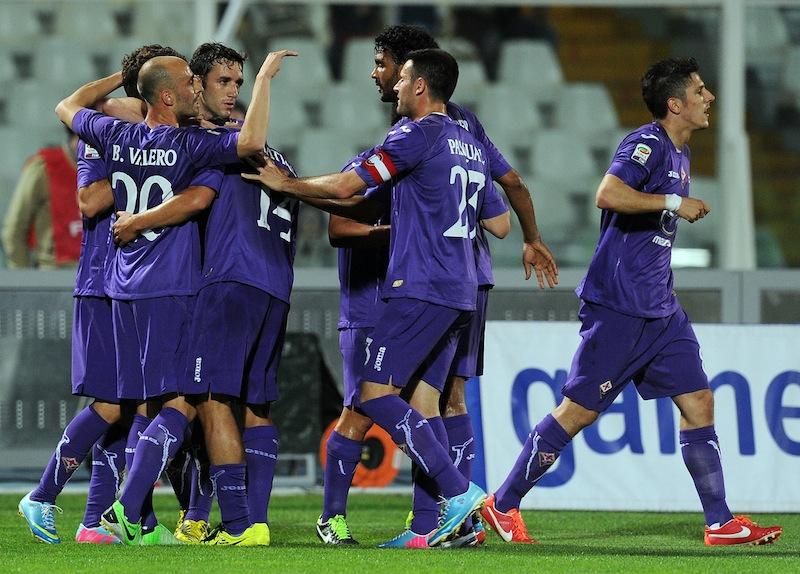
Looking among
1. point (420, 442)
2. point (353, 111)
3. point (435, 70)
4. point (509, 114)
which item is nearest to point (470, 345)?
point (420, 442)

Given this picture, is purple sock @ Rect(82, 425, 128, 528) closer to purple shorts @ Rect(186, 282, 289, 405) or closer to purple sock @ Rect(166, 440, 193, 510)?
purple sock @ Rect(166, 440, 193, 510)

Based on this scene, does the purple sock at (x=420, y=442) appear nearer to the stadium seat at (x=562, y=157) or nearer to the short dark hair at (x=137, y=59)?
the short dark hair at (x=137, y=59)

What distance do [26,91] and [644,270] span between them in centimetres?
911

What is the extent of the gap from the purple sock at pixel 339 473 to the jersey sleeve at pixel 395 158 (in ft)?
3.57

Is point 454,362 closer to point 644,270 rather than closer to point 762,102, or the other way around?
point 644,270

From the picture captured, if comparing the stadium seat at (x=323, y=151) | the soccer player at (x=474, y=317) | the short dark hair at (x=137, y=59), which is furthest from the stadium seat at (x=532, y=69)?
the short dark hair at (x=137, y=59)

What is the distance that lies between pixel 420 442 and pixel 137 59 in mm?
1899

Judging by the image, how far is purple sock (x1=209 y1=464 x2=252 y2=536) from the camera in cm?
538

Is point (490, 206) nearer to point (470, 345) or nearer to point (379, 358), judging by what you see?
point (470, 345)

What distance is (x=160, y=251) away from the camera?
5469mm

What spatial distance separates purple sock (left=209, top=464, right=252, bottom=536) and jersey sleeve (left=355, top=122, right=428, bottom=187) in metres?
1.15

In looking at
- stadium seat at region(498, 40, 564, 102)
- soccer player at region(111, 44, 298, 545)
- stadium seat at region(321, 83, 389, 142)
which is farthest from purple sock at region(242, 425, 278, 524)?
stadium seat at region(498, 40, 564, 102)

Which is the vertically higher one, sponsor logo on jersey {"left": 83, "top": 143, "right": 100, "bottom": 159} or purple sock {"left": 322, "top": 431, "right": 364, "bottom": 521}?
sponsor logo on jersey {"left": 83, "top": 143, "right": 100, "bottom": 159}

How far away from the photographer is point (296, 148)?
44.3 ft
